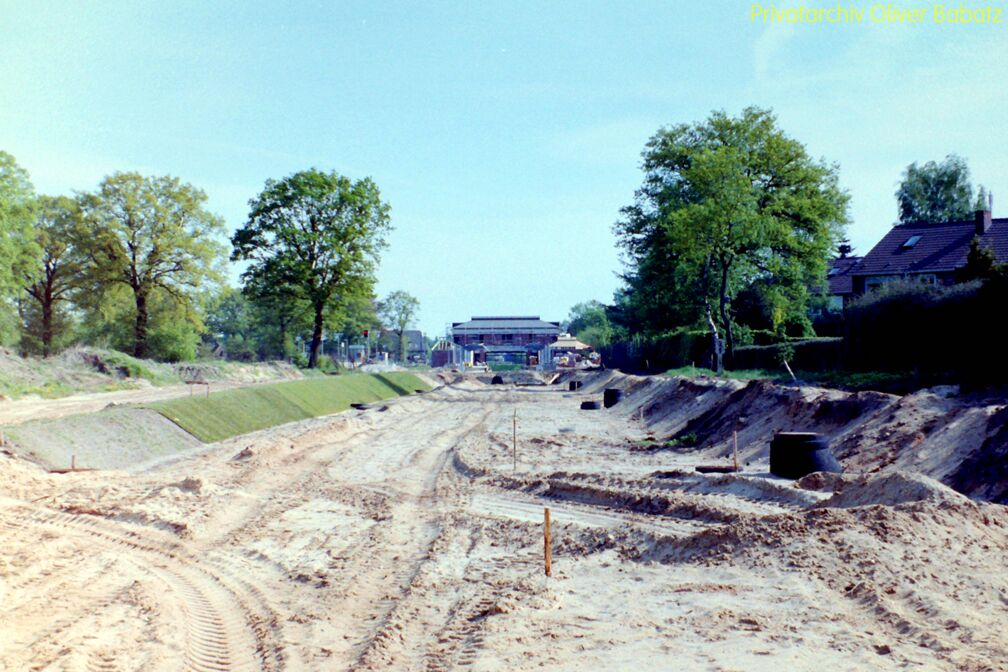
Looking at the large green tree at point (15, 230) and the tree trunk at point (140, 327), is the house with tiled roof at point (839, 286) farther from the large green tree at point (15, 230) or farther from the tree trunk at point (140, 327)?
the large green tree at point (15, 230)

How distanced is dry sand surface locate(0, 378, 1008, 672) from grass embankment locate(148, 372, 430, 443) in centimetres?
1036

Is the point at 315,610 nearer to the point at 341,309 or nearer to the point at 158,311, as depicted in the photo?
the point at 158,311

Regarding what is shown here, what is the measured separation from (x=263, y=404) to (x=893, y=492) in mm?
30773

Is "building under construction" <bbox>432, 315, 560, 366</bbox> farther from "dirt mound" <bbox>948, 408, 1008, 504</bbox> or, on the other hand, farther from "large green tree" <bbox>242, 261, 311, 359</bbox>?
"dirt mound" <bbox>948, 408, 1008, 504</bbox>

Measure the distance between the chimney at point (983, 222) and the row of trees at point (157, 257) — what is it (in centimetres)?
4020

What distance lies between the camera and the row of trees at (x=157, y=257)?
53.2 m

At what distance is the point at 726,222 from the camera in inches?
1722

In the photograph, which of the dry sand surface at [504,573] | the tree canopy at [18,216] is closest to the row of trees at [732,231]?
the dry sand surface at [504,573]

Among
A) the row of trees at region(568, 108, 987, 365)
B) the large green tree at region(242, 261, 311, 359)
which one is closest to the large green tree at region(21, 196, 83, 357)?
the large green tree at region(242, 261, 311, 359)

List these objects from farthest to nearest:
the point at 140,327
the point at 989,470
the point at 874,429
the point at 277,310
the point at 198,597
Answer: the point at 277,310 < the point at 140,327 < the point at 874,429 < the point at 989,470 < the point at 198,597

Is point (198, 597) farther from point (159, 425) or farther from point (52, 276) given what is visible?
point (52, 276)

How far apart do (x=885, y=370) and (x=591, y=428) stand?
11868mm

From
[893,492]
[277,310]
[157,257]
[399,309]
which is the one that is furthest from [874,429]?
[399,309]

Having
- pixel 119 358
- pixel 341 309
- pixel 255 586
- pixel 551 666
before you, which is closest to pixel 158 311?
pixel 119 358
